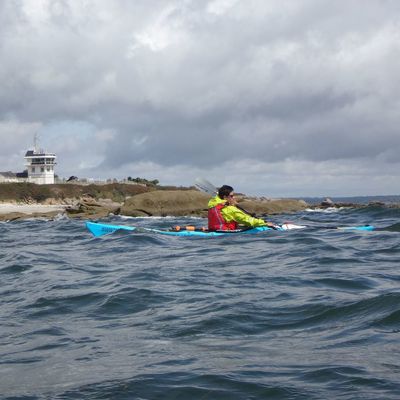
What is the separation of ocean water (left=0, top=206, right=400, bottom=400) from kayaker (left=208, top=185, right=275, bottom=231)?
14.3ft

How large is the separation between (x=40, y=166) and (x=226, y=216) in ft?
200

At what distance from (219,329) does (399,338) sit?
1.89m

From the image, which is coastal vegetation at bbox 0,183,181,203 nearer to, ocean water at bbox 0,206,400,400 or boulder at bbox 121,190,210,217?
A: boulder at bbox 121,190,210,217

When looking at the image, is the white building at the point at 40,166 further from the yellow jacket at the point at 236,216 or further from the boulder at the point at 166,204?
the yellow jacket at the point at 236,216

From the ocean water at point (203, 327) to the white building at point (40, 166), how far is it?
63.3 meters

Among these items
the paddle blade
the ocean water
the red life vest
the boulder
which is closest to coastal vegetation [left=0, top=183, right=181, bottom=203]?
the boulder

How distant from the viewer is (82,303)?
8.64m

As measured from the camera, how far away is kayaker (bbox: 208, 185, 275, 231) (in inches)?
704

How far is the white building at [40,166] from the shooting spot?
7506 cm

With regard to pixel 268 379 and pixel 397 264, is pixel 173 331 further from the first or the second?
pixel 397 264

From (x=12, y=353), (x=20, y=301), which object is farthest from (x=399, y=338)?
(x=20, y=301)

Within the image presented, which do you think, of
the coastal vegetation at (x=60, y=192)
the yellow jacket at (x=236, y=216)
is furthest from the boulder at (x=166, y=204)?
the coastal vegetation at (x=60, y=192)

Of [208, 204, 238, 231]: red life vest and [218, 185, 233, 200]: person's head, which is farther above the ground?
[218, 185, 233, 200]: person's head

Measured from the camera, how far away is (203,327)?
275 inches
